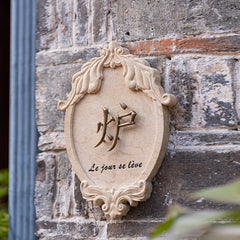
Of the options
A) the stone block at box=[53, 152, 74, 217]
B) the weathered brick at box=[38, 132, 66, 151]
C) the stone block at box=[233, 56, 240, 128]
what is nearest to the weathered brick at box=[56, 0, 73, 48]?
the weathered brick at box=[38, 132, 66, 151]

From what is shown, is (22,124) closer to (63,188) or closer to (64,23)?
(63,188)

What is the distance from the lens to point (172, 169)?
1.68m

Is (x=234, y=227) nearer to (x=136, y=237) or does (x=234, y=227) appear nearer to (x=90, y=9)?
(x=136, y=237)

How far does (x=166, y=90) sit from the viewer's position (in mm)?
1737

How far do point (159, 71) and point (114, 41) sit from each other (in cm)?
25

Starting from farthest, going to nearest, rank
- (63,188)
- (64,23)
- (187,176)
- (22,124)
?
(22,124), (64,23), (63,188), (187,176)

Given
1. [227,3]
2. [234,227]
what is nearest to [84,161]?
[227,3]

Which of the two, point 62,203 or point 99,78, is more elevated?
point 99,78

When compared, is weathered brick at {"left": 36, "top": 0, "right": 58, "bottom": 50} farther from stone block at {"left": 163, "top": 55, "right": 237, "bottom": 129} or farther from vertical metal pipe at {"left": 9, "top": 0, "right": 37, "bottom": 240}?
stone block at {"left": 163, "top": 55, "right": 237, "bottom": 129}

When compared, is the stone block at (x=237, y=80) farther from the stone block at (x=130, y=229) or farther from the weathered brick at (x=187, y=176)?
the stone block at (x=130, y=229)

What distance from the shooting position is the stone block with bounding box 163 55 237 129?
166 cm

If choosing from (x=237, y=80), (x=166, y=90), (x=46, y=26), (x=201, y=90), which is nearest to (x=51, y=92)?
(x=46, y=26)

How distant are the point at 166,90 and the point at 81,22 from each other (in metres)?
0.54

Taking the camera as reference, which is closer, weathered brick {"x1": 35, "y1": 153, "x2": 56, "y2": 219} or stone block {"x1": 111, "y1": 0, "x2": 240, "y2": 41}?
stone block {"x1": 111, "y1": 0, "x2": 240, "y2": 41}
